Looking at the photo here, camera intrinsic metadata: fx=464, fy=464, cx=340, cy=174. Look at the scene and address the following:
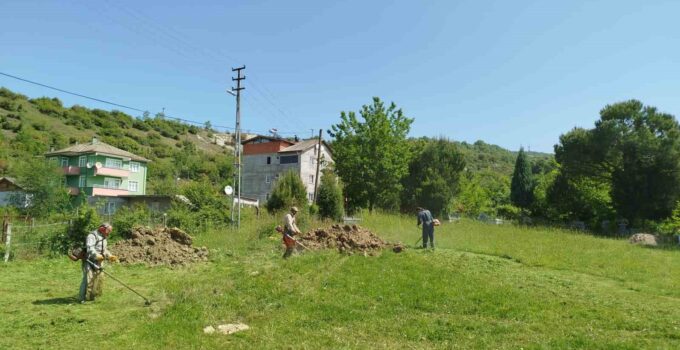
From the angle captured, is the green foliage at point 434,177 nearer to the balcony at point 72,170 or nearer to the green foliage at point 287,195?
the green foliage at point 287,195

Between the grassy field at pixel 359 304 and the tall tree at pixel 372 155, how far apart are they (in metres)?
23.3

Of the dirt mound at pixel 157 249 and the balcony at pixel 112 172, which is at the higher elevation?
the balcony at pixel 112 172

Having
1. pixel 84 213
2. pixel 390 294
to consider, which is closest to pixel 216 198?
pixel 84 213

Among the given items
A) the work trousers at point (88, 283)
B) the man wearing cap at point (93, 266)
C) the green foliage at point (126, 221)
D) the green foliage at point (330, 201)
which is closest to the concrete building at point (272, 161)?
the green foliage at point (330, 201)

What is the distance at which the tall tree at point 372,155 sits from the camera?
128ft

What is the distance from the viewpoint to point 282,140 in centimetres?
5988

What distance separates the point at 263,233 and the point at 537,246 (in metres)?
12.4

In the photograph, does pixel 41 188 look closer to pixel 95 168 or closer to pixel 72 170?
pixel 95 168

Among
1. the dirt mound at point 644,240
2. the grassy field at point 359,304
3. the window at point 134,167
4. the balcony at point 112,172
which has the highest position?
the window at point 134,167

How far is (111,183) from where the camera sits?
56.7 metres

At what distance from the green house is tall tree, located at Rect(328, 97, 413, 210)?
3019cm

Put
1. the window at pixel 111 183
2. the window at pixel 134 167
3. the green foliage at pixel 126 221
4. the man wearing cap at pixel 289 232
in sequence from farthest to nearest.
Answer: the window at pixel 134 167, the window at pixel 111 183, the green foliage at pixel 126 221, the man wearing cap at pixel 289 232

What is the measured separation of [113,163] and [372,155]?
3434 centimetres

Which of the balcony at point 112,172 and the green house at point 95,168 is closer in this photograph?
the balcony at point 112,172
